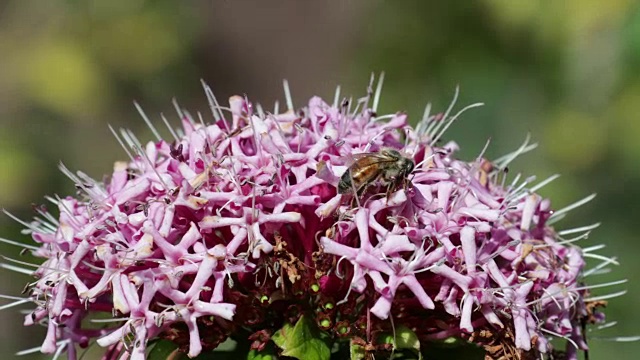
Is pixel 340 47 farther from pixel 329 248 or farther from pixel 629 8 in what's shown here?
pixel 329 248

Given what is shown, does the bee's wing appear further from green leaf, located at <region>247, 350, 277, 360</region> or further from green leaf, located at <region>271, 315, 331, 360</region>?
green leaf, located at <region>247, 350, 277, 360</region>

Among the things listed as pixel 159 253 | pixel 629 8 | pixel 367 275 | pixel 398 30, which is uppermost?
pixel 159 253

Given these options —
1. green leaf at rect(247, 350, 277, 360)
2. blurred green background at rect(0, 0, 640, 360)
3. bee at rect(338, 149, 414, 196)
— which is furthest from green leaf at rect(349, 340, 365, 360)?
blurred green background at rect(0, 0, 640, 360)

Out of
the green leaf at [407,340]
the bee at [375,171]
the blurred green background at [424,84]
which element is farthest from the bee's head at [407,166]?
the blurred green background at [424,84]

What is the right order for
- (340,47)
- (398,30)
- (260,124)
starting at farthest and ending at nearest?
1. (340,47)
2. (398,30)
3. (260,124)

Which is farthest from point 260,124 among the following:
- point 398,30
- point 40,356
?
point 398,30
